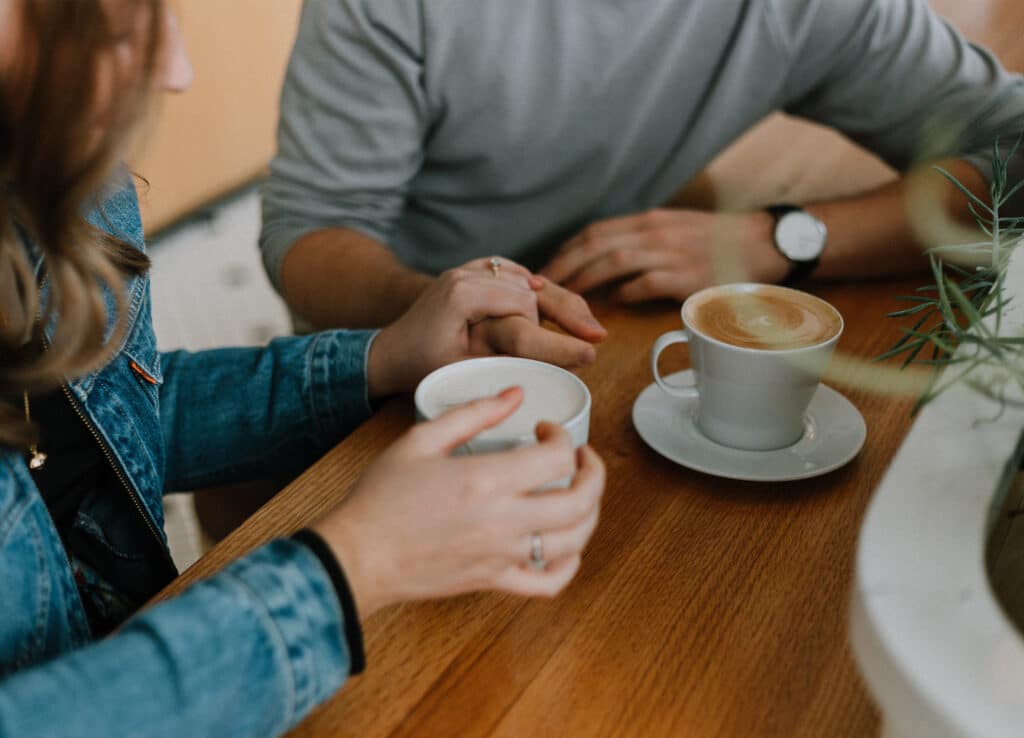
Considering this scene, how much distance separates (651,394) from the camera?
2.64 ft

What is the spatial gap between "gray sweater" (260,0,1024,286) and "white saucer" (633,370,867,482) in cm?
54

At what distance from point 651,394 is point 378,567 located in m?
0.37

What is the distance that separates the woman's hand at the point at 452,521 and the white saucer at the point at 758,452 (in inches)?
7.9

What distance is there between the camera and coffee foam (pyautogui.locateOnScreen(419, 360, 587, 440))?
1.99 ft

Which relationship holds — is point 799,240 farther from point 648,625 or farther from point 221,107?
point 221,107

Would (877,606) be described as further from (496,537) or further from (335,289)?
(335,289)

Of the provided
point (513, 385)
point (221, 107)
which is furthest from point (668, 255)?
point (221, 107)

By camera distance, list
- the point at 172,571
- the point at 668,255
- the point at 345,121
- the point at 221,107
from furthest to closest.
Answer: the point at 221,107 < the point at 345,121 < the point at 668,255 < the point at 172,571

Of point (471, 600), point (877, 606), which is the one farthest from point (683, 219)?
point (877, 606)

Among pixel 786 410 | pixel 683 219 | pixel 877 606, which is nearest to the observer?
pixel 877 606

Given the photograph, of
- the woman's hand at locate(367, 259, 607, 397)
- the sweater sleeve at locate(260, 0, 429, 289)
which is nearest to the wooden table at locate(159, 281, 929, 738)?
the woman's hand at locate(367, 259, 607, 397)

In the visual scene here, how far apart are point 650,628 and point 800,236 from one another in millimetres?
646

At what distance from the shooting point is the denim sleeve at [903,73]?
1.16m

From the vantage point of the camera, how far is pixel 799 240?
3.49ft
